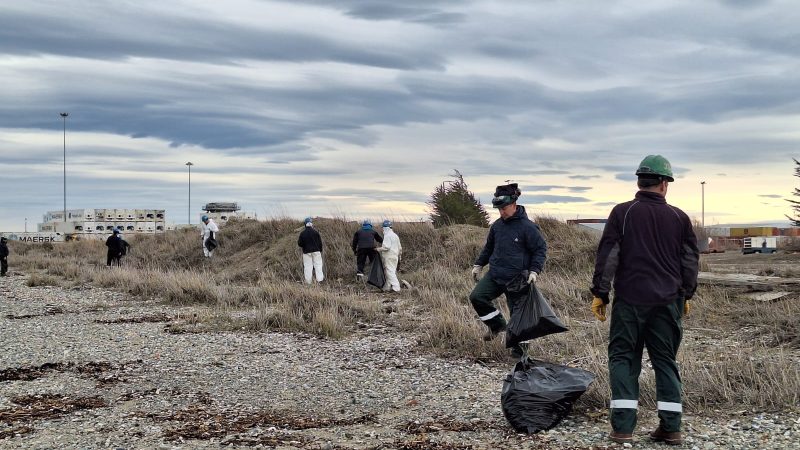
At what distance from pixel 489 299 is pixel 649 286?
131 inches

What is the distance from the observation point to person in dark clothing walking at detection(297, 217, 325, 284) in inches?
798

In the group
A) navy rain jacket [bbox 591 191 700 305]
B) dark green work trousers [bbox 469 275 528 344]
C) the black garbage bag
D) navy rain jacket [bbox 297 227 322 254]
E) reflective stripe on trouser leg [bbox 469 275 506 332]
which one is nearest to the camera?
navy rain jacket [bbox 591 191 700 305]

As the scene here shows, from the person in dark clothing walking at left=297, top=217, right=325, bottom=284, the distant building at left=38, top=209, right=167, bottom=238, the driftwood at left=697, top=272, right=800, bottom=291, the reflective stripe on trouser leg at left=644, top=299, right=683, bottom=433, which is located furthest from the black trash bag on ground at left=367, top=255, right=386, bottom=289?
the distant building at left=38, top=209, right=167, bottom=238

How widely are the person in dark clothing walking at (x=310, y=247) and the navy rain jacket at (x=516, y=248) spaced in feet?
40.7

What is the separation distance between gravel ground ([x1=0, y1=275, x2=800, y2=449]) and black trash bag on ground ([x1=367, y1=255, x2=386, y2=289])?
7119 millimetres

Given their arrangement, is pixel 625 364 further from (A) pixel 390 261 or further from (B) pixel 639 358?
(A) pixel 390 261

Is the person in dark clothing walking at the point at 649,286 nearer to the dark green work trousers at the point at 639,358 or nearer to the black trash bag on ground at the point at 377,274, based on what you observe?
the dark green work trousers at the point at 639,358

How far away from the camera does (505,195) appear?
8.16 m

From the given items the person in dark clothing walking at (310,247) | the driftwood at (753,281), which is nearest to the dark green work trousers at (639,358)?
the driftwood at (753,281)

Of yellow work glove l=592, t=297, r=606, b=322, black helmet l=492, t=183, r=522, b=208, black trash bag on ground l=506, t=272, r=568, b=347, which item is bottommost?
black trash bag on ground l=506, t=272, r=568, b=347

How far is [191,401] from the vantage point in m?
7.42

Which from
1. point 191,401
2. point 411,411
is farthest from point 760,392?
point 191,401

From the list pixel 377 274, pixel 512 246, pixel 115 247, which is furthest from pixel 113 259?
pixel 512 246

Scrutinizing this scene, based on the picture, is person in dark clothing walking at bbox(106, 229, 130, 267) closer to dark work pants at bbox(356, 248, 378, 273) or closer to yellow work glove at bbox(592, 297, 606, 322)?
dark work pants at bbox(356, 248, 378, 273)
